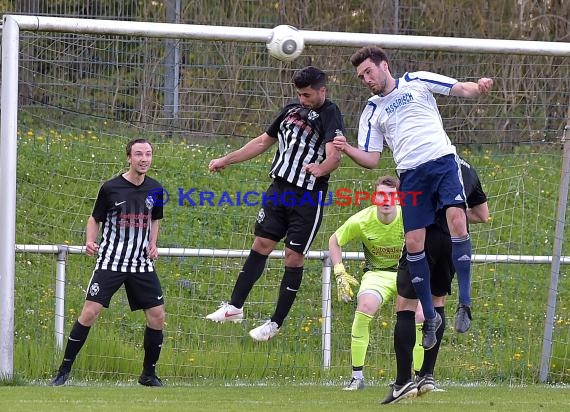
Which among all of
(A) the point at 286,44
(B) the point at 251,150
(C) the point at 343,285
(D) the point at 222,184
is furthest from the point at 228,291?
(A) the point at 286,44

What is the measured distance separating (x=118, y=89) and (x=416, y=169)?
336 centimetres

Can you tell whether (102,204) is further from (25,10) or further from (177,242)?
(25,10)

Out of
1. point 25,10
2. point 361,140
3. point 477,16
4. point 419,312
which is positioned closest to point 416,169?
point 361,140

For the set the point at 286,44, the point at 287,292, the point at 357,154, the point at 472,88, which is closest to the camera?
the point at 472,88

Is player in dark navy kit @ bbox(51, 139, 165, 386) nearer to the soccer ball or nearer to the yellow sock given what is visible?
the soccer ball

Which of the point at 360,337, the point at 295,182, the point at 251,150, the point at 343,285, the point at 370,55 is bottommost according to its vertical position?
the point at 360,337

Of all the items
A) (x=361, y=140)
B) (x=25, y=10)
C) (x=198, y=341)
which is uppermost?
(x=25, y=10)

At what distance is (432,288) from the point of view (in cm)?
820

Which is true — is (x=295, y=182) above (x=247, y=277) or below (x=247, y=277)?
above

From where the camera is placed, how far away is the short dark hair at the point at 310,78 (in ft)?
27.3

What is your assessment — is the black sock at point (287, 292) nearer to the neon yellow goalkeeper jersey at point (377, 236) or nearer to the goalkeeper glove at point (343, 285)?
the goalkeeper glove at point (343, 285)

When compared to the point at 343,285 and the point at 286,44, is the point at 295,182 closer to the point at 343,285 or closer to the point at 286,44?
the point at 343,285

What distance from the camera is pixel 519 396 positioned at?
8305mm

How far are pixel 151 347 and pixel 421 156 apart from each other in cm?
302
